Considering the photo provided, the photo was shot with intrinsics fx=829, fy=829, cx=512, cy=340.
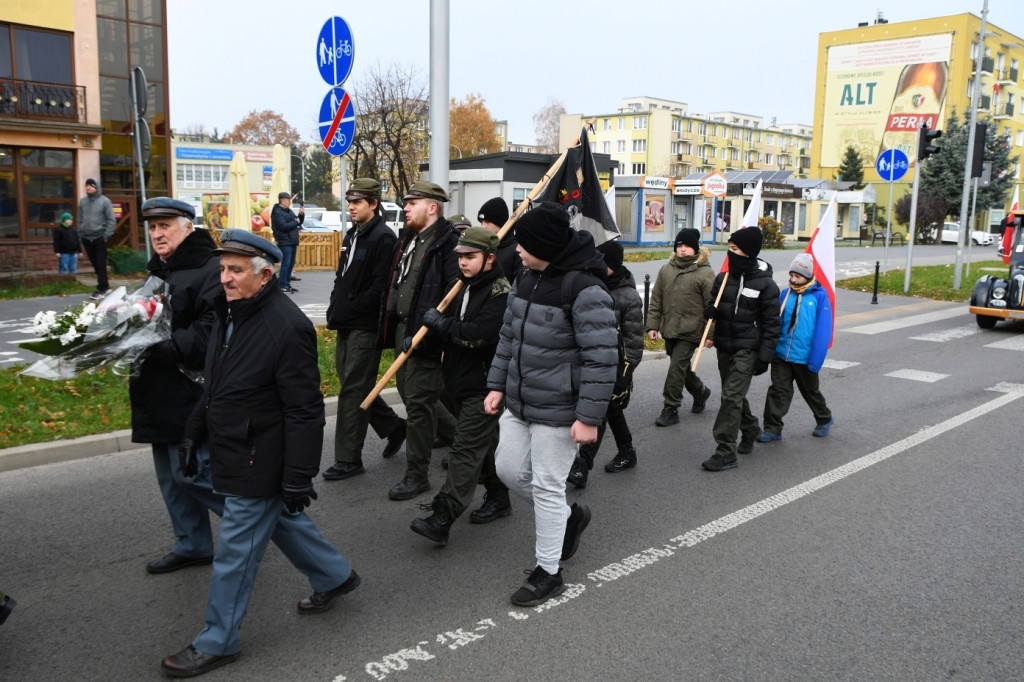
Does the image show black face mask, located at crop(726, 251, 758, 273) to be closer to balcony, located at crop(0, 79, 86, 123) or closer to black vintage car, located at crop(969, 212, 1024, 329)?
black vintage car, located at crop(969, 212, 1024, 329)

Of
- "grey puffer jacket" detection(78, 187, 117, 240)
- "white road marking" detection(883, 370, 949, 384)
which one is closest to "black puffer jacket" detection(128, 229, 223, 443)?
"white road marking" detection(883, 370, 949, 384)

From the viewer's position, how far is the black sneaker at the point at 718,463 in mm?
6469

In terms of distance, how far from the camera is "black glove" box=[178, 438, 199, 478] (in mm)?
3711

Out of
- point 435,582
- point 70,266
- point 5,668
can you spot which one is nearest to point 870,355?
point 435,582

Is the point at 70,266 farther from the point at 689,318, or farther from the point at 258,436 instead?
the point at 258,436

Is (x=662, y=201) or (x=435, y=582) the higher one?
(x=662, y=201)

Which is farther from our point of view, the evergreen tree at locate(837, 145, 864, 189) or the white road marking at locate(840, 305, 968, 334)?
the evergreen tree at locate(837, 145, 864, 189)

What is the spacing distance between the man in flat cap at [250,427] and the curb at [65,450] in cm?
303

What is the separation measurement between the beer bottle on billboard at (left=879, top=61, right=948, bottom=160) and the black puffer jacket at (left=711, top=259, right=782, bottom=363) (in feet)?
225

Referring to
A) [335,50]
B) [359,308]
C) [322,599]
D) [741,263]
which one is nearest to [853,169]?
[335,50]

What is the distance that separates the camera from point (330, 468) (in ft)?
20.1

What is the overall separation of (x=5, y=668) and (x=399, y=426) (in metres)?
3.44

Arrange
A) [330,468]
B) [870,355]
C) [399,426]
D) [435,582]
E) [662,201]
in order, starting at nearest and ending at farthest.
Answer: [435,582]
[330,468]
[399,426]
[870,355]
[662,201]

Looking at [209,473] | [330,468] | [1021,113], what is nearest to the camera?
[209,473]
